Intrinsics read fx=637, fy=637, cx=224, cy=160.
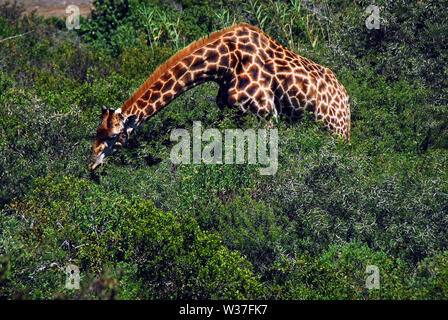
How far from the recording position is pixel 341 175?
9492mm

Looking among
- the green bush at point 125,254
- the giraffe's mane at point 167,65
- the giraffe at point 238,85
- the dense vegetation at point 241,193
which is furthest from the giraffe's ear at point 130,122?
the green bush at point 125,254

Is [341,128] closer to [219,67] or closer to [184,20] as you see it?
[219,67]

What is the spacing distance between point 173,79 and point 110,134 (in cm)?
138

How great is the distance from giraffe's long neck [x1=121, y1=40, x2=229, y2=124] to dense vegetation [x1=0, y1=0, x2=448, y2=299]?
0.80m

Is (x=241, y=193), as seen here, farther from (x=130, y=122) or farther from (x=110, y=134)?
(x=110, y=134)

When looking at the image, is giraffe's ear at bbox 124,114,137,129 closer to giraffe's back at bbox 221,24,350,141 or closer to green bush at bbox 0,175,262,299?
giraffe's back at bbox 221,24,350,141

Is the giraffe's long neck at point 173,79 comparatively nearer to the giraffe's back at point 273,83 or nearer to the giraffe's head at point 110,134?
the giraffe's head at point 110,134

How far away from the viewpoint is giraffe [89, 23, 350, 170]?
33.7ft

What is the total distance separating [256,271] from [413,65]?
305 inches

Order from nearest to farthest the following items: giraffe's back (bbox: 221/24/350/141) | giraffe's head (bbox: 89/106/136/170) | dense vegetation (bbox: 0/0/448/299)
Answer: dense vegetation (bbox: 0/0/448/299)
giraffe's head (bbox: 89/106/136/170)
giraffe's back (bbox: 221/24/350/141)

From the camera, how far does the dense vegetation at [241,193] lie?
771 centimetres

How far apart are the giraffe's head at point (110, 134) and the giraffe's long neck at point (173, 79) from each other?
15 cm

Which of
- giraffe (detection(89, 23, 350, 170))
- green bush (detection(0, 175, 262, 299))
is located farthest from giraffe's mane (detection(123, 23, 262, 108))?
green bush (detection(0, 175, 262, 299))
